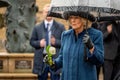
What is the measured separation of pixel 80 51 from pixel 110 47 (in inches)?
160

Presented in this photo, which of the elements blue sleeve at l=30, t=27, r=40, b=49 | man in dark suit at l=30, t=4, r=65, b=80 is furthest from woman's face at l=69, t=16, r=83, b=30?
blue sleeve at l=30, t=27, r=40, b=49

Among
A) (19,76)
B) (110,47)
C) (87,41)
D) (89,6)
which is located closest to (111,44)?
(110,47)

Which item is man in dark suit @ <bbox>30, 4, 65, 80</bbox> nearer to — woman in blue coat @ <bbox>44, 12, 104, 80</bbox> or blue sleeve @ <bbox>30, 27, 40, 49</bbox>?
blue sleeve @ <bbox>30, 27, 40, 49</bbox>

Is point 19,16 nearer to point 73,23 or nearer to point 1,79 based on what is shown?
point 1,79

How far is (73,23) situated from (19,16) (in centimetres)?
578

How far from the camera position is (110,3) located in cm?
661

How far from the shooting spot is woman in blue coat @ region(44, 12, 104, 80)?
631 cm

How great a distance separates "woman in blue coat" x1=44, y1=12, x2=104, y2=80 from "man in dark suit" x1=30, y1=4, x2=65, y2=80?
3098 millimetres

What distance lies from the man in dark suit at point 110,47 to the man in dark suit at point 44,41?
1.01 meters

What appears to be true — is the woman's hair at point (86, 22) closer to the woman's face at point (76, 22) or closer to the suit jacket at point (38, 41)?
the woman's face at point (76, 22)

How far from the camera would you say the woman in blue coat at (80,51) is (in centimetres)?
631

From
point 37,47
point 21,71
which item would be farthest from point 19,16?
point 37,47

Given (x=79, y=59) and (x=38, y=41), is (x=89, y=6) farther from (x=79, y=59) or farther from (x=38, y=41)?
(x=38, y=41)

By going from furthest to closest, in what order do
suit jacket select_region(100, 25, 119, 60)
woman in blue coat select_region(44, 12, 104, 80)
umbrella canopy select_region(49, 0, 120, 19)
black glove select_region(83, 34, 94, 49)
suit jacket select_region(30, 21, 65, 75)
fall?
suit jacket select_region(100, 25, 119, 60) → suit jacket select_region(30, 21, 65, 75) → umbrella canopy select_region(49, 0, 120, 19) → woman in blue coat select_region(44, 12, 104, 80) → black glove select_region(83, 34, 94, 49)
